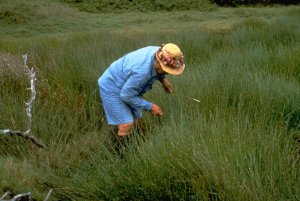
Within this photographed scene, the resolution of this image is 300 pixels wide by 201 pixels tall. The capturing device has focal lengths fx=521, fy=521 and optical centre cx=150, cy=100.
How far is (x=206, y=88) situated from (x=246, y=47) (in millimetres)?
2892

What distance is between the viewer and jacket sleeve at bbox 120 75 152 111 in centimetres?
407

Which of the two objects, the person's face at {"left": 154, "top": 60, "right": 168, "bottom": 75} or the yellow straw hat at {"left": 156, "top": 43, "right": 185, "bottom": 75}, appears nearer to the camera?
the yellow straw hat at {"left": 156, "top": 43, "right": 185, "bottom": 75}

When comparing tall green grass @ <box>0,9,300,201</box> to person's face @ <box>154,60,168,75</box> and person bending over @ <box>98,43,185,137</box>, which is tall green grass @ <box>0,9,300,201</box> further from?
person's face @ <box>154,60,168,75</box>

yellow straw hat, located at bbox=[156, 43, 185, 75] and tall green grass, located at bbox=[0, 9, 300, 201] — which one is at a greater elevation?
yellow straw hat, located at bbox=[156, 43, 185, 75]

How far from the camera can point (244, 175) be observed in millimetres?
3037

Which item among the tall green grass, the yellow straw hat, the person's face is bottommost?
the tall green grass

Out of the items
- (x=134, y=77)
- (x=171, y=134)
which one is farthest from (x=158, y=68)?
(x=171, y=134)

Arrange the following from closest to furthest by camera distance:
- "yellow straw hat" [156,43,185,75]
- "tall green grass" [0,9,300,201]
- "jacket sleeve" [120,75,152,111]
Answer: "tall green grass" [0,9,300,201] < "yellow straw hat" [156,43,185,75] < "jacket sleeve" [120,75,152,111]

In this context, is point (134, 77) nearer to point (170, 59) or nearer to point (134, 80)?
point (134, 80)

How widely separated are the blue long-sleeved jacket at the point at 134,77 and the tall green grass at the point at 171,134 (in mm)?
270

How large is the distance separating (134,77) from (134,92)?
0.14 meters

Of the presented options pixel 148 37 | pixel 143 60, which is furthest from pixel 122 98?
pixel 148 37

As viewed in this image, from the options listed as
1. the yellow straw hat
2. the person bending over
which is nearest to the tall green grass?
the person bending over

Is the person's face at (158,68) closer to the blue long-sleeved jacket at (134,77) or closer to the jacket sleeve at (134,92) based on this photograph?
the blue long-sleeved jacket at (134,77)
